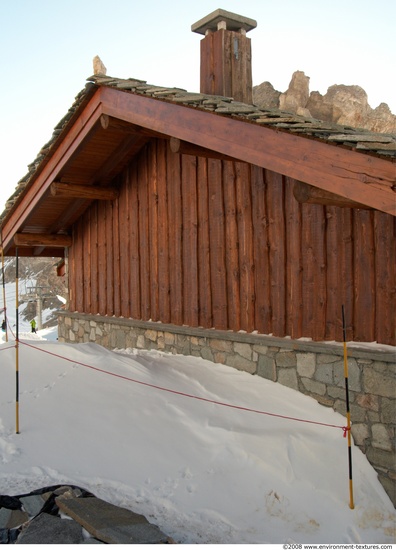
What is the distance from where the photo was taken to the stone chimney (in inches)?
302

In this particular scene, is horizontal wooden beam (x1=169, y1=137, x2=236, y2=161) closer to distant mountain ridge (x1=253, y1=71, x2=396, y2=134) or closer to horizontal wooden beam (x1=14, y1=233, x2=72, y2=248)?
horizontal wooden beam (x1=14, y1=233, x2=72, y2=248)

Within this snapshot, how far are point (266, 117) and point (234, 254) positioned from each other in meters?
2.62

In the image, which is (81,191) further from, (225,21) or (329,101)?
(329,101)

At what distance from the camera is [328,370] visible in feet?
18.0

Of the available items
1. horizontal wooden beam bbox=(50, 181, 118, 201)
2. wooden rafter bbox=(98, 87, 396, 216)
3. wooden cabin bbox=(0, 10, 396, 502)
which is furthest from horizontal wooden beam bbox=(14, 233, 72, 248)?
wooden rafter bbox=(98, 87, 396, 216)

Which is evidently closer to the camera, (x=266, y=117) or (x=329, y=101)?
(x=266, y=117)

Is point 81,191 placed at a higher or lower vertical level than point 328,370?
higher

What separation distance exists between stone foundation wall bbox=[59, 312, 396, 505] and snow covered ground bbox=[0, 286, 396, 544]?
141 millimetres

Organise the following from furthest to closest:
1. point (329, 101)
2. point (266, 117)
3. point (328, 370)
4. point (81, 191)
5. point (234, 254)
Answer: point (329, 101), point (81, 191), point (234, 254), point (328, 370), point (266, 117)

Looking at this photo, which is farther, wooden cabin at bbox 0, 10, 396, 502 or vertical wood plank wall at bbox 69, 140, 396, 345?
vertical wood plank wall at bbox 69, 140, 396, 345

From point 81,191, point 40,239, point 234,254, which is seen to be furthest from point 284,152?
point 40,239

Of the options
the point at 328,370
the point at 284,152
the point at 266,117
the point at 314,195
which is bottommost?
the point at 328,370

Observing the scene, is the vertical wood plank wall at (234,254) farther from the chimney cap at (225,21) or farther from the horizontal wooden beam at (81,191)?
the chimney cap at (225,21)

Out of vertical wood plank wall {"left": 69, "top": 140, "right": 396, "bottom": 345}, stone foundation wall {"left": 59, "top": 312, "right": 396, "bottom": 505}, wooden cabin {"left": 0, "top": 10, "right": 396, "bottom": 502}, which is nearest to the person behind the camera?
wooden cabin {"left": 0, "top": 10, "right": 396, "bottom": 502}
